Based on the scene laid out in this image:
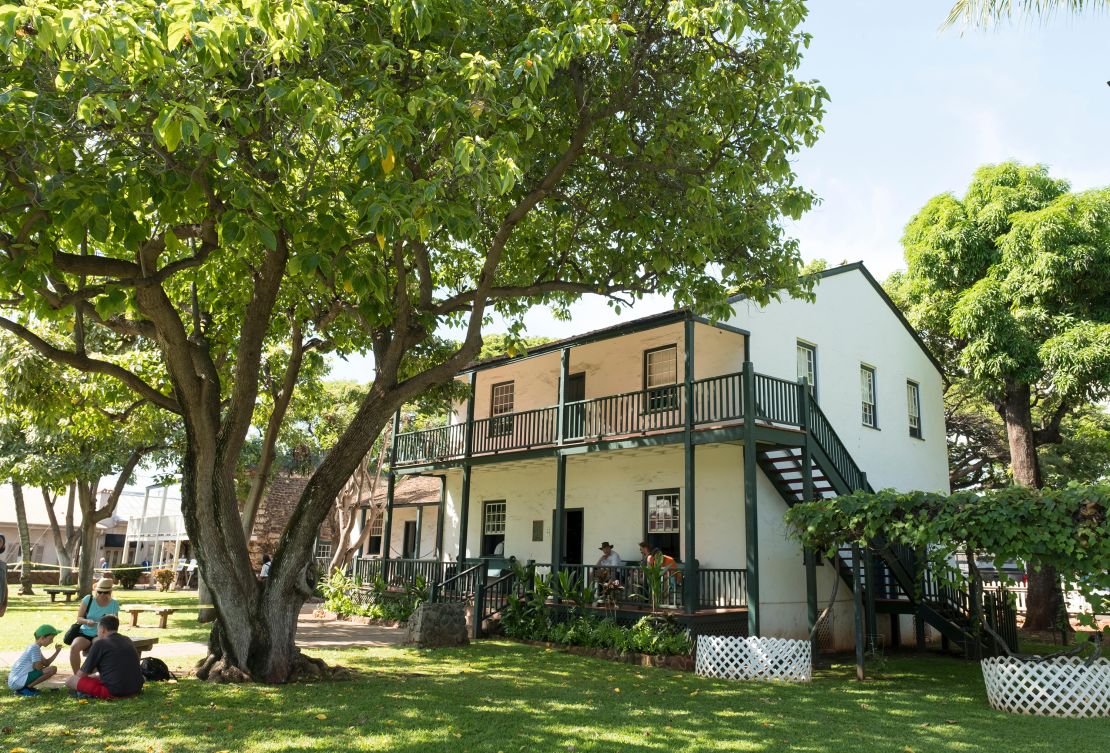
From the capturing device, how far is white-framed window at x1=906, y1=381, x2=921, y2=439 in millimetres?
21297

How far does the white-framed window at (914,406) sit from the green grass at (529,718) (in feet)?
33.5

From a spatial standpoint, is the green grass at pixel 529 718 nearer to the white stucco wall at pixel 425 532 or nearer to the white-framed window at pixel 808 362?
the white-framed window at pixel 808 362

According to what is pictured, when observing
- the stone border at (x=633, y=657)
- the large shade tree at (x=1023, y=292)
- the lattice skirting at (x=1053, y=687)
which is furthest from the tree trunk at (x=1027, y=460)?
the stone border at (x=633, y=657)

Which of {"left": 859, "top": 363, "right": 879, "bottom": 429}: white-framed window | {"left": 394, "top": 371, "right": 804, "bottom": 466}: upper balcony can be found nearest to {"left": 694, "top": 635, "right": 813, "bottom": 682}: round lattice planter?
{"left": 394, "top": 371, "right": 804, "bottom": 466}: upper balcony

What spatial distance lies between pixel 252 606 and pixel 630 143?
25.4 feet

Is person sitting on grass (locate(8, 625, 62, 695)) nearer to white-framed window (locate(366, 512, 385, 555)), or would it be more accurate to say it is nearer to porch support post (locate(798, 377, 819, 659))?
porch support post (locate(798, 377, 819, 659))

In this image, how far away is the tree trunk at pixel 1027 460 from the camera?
66.8 feet

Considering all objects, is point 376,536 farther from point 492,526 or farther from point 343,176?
point 343,176

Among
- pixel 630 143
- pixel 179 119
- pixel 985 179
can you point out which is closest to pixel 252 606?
pixel 179 119

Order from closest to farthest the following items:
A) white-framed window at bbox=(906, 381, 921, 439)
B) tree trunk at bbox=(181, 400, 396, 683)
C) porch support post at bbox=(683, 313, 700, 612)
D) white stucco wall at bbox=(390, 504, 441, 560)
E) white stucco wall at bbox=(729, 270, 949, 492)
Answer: tree trunk at bbox=(181, 400, 396, 683) → porch support post at bbox=(683, 313, 700, 612) → white stucco wall at bbox=(729, 270, 949, 492) → white-framed window at bbox=(906, 381, 921, 439) → white stucco wall at bbox=(390, 504, 441, 560)

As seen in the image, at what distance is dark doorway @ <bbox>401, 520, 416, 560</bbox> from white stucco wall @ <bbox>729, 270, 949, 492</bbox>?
594 inches

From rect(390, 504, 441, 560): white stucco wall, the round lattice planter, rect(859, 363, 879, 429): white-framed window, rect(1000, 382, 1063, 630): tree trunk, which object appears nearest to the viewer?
the round lattice planter

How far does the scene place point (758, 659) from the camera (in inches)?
486

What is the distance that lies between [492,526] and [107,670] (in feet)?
Result: 47.1
